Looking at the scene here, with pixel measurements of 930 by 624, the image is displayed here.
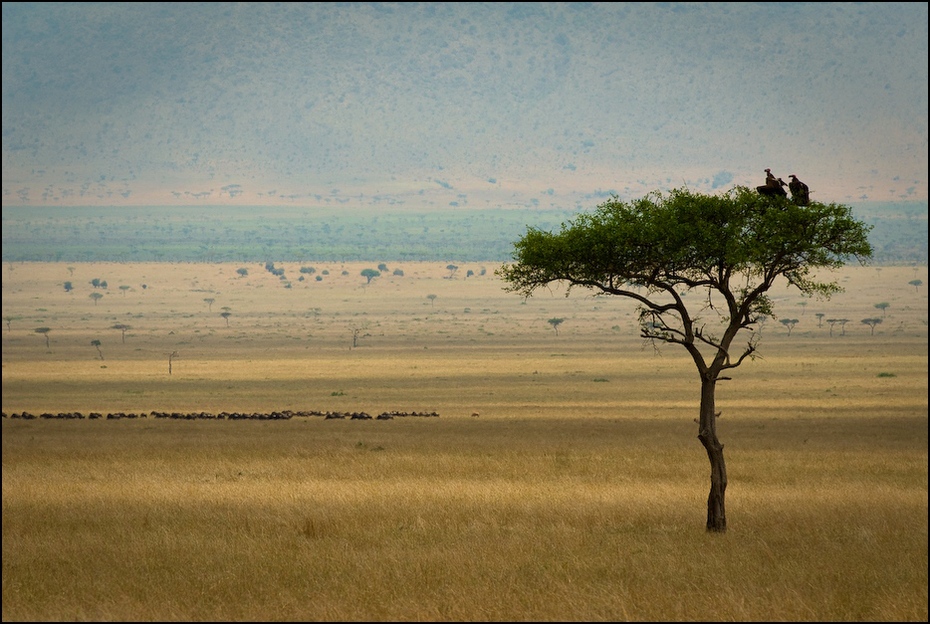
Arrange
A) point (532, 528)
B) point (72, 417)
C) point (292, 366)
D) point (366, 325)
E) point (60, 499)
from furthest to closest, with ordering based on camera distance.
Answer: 1. point (366, 325)
2. point (292, 366)
3. point (72, 417)
4. point (60, 499)
5. point (532, 528)

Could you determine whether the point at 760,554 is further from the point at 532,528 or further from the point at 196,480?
the point at 196,480

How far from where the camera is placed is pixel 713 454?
68.0 feet

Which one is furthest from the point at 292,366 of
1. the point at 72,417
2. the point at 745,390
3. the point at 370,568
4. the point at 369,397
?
the point at 370,568

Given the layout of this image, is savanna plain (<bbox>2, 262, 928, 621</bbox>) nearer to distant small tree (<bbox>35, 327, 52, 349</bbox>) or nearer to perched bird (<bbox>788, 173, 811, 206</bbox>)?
perched bird (<bbox>788, 173, 811, 206</bbox>)

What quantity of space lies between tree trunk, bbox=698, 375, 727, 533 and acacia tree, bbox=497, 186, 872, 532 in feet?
0.06

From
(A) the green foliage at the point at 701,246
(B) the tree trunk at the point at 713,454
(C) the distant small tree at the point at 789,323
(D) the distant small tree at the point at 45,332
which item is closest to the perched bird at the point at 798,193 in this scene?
(A) the green foliage at the point at 701,246

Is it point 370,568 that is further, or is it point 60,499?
point 60,499

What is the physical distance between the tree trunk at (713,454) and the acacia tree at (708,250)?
0.02 m

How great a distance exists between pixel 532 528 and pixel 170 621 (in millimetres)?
8741

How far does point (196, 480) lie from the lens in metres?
30.0

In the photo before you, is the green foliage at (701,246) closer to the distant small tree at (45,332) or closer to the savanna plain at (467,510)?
the savanna plain at (467,510)

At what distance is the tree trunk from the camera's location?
2038 cm

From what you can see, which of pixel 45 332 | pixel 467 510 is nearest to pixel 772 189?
pixel 467 510

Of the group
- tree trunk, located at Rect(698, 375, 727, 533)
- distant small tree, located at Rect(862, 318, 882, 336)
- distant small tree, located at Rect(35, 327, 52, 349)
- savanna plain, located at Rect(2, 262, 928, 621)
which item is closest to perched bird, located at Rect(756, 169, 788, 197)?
tree trunk, located at Rect(698, 375, 727, 533)
